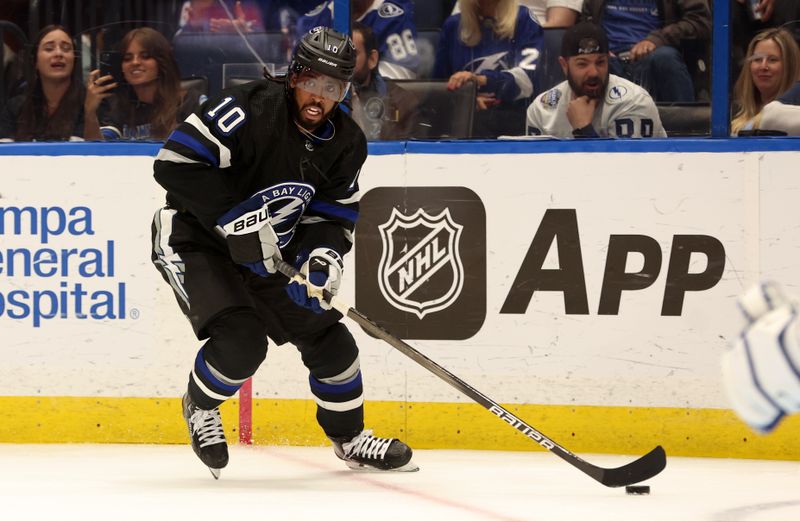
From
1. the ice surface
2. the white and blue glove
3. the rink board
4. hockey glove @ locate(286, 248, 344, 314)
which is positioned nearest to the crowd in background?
the rink board

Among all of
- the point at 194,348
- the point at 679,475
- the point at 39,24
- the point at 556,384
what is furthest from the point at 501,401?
the point at 39,24

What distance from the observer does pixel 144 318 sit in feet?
13.9

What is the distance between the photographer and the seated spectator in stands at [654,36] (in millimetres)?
4132

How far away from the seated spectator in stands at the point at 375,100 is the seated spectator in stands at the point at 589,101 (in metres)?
0.41

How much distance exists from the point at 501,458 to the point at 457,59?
4.32ft

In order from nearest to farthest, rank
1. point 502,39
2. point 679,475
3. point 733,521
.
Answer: point 733,521, point 679,475, point 502,39

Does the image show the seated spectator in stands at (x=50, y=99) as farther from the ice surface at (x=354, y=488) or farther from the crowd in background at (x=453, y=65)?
the ice surface at (x=354, y=488)

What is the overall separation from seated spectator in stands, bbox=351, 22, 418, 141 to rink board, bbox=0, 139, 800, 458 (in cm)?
15

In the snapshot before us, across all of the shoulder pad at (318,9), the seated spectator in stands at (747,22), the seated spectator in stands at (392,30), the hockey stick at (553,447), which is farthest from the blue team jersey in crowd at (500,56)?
the hockey stick at (553,447)

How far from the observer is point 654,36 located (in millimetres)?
4160

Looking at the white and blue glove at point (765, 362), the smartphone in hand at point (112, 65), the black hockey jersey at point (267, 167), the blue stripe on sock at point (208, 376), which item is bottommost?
the blue stripe on sock at point (208, 376)

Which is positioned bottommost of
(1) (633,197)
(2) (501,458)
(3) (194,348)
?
(2) (501,458)

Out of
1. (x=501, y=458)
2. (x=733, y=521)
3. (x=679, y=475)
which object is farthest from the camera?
(x=501, y=458)

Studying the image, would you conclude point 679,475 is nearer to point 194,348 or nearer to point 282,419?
point 282,419
